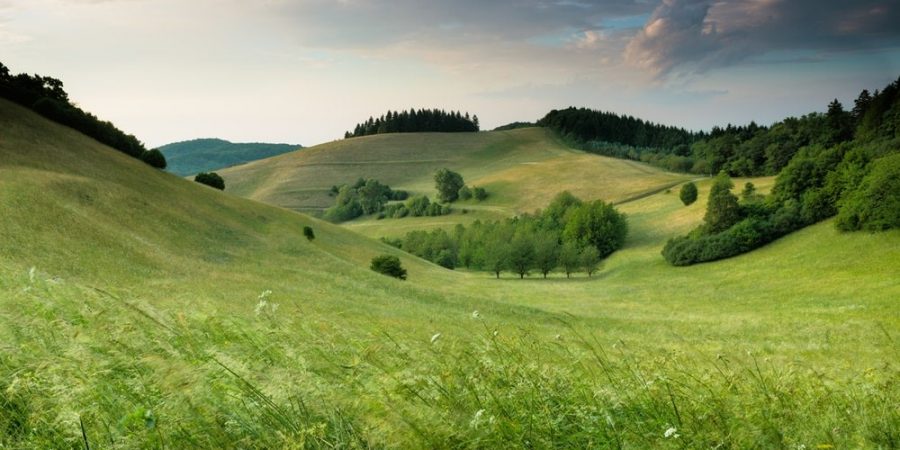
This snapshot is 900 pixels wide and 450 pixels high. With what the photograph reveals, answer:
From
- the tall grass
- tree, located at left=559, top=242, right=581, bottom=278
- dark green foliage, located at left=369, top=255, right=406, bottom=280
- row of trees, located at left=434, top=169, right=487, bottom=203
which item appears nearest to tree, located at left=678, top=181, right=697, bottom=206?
tree, located at left=559, top=242, right=581, bottom=278

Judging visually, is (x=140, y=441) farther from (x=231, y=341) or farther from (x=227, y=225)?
(x=227, y=225)

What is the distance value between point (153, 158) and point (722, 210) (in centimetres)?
7182

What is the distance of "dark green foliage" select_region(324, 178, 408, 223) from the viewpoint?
158375 mm

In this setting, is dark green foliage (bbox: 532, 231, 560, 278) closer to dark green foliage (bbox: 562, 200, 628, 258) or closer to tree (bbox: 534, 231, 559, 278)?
tree (bbox: 534, 231, 559, 278)

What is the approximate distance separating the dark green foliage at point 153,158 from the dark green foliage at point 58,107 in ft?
1.99

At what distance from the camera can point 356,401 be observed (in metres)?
4.42

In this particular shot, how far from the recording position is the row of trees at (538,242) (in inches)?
3561

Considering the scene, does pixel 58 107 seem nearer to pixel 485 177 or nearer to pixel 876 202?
pixel 876 202

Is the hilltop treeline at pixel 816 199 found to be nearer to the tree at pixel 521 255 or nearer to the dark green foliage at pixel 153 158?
the tree at pixel 521 255

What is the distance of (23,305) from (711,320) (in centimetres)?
4070

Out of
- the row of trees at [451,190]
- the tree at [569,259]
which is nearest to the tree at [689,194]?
the tree at [569,259]

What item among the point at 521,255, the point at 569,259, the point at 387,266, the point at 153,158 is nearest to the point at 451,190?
the point at 521,255

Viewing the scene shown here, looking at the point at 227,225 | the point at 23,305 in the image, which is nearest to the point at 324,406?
the point at 23,305

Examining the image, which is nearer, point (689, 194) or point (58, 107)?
point (58, 107)
